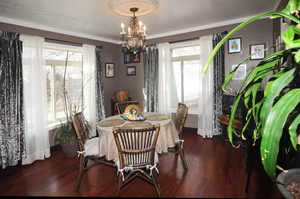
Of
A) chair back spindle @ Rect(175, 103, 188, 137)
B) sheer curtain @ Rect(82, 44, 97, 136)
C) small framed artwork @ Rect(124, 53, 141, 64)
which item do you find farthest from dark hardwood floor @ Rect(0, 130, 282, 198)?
small framed artwork @ Rect(124, 53, 141, 64)

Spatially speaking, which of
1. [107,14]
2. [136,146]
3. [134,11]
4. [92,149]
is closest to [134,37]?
[134,11]

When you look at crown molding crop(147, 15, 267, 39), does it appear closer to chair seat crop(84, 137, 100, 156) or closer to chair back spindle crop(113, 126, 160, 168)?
chair back spindle crop(113, 126, 160, 168)

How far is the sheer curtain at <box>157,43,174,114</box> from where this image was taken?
471cm

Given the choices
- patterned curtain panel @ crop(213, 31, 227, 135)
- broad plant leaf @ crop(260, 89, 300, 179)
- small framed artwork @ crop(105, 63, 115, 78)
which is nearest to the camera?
broad plant leaf @ crop(260, 89, 300, 179)

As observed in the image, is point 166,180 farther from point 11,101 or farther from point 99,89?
point 99,89

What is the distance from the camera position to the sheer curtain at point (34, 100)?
130 inches

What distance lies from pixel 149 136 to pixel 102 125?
839mm

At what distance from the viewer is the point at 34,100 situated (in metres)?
3.43

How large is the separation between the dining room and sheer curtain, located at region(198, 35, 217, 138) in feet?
0.08

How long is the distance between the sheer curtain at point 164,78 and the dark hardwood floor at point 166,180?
1700 mm

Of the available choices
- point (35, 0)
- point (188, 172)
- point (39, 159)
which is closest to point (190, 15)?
point (35, 0)

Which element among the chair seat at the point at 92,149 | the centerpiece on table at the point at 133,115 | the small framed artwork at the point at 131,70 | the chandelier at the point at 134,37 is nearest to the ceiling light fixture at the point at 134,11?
the chandelier at the point at 134,37

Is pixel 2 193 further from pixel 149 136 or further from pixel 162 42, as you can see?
pixel 162 42

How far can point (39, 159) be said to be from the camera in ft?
11.3
